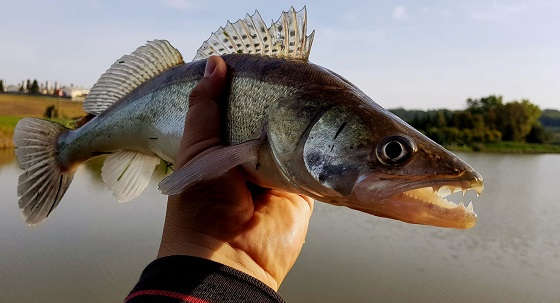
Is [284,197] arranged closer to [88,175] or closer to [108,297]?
[108,297]

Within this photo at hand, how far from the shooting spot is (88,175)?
19.2 meters

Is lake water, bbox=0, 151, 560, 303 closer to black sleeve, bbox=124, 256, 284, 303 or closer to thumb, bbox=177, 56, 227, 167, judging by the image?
thumb, bbox=177, 56, 227, 167

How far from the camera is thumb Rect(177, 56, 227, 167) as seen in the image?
7.25 feet

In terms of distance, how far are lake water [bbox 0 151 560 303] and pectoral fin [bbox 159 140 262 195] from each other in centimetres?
723

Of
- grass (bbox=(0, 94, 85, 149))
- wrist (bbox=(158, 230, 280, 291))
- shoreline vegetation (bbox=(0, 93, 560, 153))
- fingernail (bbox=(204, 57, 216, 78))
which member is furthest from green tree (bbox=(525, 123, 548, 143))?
wrist (bbox=(158, 230, 280, 291))

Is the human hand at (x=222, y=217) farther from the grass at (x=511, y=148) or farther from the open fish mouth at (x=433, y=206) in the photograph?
the grass at (x=511, y=148)

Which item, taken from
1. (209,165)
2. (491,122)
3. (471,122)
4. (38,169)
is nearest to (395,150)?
(209,165)

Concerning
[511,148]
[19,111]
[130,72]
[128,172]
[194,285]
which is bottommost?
[19,111]

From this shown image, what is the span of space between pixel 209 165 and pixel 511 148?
58.2 meters

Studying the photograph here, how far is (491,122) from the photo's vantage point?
55.9m

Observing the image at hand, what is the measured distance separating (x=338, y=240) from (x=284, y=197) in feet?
32.0

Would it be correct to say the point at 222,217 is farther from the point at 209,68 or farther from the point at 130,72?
the point at 130,72

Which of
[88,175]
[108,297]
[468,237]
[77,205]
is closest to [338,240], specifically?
[468,237]

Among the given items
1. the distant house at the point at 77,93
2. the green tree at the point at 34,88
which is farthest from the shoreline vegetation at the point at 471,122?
the green tree at the point at 34,88
